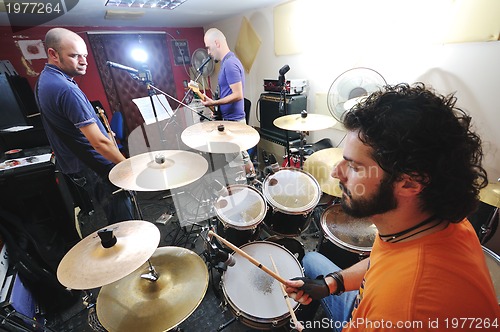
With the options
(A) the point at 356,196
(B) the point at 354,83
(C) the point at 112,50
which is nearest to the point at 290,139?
(B) the point at 354,83

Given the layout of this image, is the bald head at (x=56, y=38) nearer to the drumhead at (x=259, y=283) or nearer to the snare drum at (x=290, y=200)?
the snare drum at (x=290, y=200)

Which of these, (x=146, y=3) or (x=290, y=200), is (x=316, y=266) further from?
(x=146, y=3)

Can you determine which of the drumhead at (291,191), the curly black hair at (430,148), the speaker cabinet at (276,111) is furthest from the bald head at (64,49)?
the curly black hair at (430,148)

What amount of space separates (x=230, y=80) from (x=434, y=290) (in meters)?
2.46

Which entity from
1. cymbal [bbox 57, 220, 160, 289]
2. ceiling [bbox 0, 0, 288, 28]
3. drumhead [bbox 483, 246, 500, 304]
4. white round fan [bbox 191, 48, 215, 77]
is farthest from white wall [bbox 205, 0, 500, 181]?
cymbal [bbox 57, 220, 160, 289]

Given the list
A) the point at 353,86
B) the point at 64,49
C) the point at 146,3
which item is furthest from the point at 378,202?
the point at 146,3

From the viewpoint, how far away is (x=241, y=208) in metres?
1.63

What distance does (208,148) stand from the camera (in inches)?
72.3

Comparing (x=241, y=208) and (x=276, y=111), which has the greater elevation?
(x=276, y=111)

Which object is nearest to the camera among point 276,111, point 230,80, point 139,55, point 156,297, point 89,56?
point 156,297

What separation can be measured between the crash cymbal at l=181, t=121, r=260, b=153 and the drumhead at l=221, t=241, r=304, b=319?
777 mm

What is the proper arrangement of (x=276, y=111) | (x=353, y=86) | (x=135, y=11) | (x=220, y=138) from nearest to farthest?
1. (x=220, y=138)
2. (x=353, y=86)
3. (x=135, y=11)
4. (x=276, y=111)

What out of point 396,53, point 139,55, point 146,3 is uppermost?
point 146,3

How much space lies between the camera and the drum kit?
3.37ft
